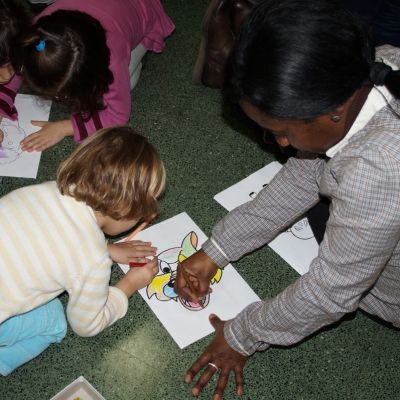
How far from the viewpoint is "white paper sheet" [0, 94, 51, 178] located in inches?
53.3

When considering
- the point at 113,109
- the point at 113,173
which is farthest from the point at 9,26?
the point at 113,173

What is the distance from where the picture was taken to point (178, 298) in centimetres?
116

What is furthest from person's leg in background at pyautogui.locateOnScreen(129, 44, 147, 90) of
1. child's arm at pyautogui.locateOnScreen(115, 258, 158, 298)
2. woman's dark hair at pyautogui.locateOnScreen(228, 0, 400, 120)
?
woman's dark hair at pyautogui.locateOnScreen(228, 0, 400, 120)

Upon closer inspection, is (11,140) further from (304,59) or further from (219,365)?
(304,59)

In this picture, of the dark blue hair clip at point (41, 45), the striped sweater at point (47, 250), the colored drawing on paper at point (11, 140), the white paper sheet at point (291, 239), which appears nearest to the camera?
the striped sweater at point (47, 250)

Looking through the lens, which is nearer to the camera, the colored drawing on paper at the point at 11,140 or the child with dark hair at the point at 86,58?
the child with dark hair at the point at 86,58

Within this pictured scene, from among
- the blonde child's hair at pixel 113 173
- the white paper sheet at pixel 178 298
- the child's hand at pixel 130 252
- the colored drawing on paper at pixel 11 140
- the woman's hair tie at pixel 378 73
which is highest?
the woman's hair tie at pixel 378 73

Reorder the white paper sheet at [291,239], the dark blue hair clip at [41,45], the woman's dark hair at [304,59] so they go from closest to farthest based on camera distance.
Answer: the woman's dark hair at [304,59] < the dark blue hair clip at [41,45] < the white paper sheet at [291,239]

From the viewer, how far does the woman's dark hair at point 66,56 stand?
1155mm

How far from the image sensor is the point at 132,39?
1.44 m

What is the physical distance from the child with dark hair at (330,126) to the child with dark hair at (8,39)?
2.52 ft

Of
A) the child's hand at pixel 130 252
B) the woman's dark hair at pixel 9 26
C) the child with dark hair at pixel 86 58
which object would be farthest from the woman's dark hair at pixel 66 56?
the child's hand at pixel 130 252

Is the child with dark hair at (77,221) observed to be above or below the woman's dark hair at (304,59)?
below

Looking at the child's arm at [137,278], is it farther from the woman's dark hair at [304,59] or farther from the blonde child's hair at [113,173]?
the woman's dark hair at [304,59]
